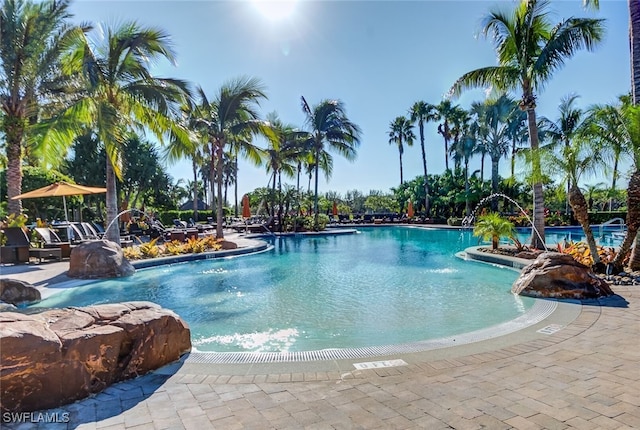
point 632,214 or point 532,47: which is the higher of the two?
point 532,47

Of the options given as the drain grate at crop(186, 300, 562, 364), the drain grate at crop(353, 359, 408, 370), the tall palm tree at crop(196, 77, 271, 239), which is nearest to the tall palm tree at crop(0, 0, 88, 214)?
the tall palm tree at crop(196, 77, 271, 239)

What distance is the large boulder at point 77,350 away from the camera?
2.77 metres

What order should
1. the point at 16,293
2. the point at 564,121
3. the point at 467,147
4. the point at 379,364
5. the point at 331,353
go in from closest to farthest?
the point at 379,364, the point at 331,353, the point at 16,293, the point at 564,121, the point at 467,147

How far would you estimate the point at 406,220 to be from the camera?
108ft

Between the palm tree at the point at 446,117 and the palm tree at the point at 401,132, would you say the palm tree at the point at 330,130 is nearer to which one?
the palm tree at the point at 446,117

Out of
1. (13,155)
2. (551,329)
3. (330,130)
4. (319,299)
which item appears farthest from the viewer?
(330,130)

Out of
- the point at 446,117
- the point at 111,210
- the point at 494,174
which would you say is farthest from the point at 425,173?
the point at 111,210

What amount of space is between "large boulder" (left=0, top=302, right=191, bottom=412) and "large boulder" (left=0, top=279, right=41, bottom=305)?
4458 millimetres

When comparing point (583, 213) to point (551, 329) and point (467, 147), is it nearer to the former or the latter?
point (551, 329)

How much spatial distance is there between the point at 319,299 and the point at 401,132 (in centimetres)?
3277

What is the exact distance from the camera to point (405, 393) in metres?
3.09

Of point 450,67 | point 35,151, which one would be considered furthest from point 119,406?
point 450,67

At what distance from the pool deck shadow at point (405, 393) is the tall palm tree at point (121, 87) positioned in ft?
30.6

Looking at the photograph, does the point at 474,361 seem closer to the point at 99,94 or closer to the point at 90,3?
the point at 99,94
